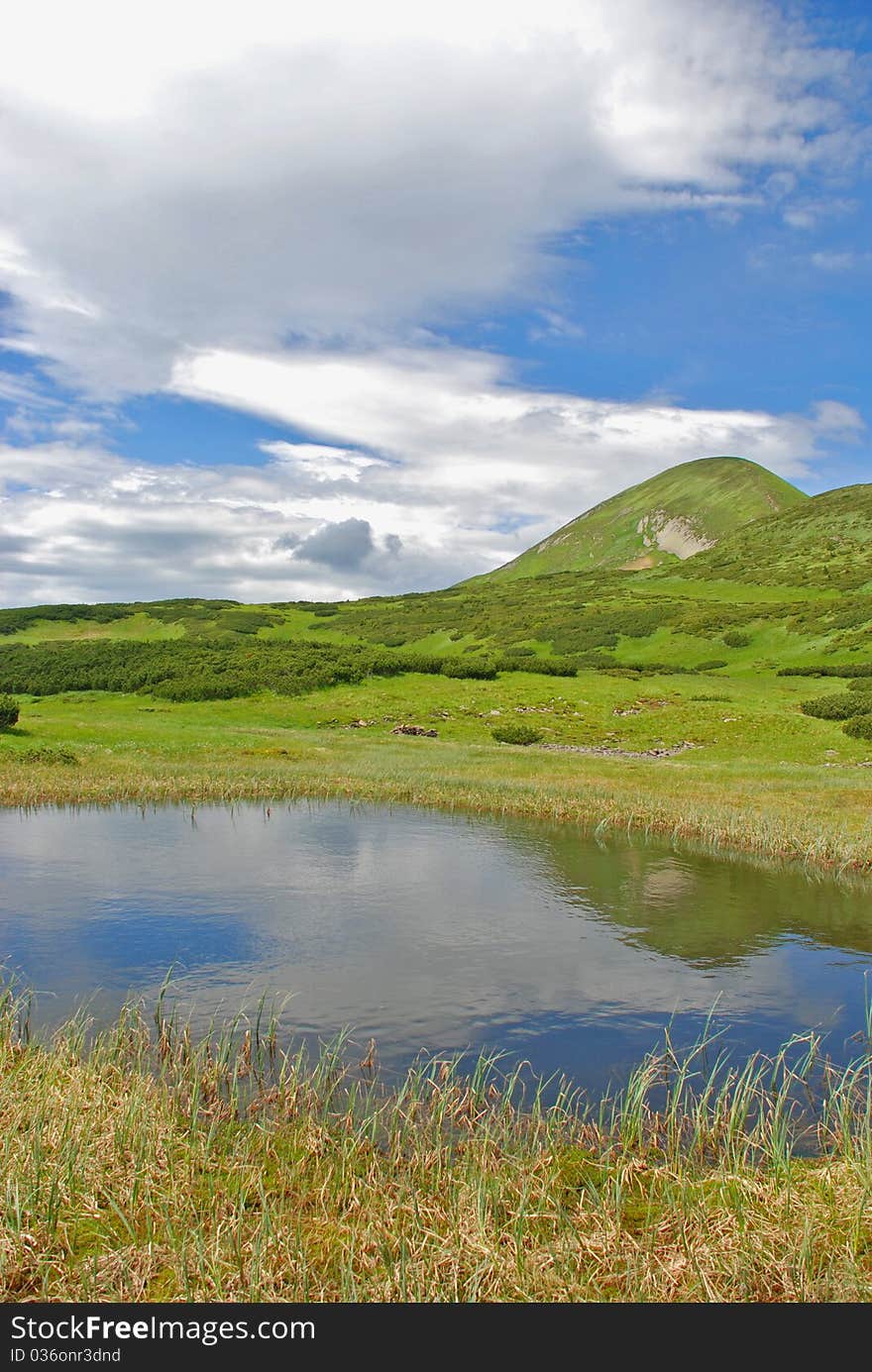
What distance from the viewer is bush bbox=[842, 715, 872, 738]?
57.2 m

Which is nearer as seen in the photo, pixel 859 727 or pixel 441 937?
pixel 441 937

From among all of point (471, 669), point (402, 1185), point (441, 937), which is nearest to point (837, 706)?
point (471, 669)

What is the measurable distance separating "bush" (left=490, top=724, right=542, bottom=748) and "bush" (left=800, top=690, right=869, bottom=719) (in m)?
20.6

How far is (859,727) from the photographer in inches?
2275

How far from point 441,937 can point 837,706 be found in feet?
171

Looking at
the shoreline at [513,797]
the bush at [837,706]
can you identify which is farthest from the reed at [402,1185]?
the bush at [837,706]

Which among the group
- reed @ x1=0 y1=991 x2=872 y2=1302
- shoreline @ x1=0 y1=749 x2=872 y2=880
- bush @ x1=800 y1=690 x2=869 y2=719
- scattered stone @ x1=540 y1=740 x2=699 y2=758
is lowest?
reed @ x1=0 y1=991 x2=872 y2=1302

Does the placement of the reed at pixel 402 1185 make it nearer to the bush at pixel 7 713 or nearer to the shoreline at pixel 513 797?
the shoreline at pixel 513 797

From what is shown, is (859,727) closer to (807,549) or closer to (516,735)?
(516,735)

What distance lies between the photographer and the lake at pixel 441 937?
1566 cm

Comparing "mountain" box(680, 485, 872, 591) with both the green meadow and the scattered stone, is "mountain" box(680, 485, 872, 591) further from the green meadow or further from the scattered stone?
the scattered stone

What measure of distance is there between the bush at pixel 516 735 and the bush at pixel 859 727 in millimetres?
20997

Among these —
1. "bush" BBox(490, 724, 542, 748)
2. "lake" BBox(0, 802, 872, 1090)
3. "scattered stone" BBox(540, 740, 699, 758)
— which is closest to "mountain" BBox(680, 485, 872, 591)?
"scattered stone" BBox(540, 740, 699, 758)

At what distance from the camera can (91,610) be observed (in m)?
124
